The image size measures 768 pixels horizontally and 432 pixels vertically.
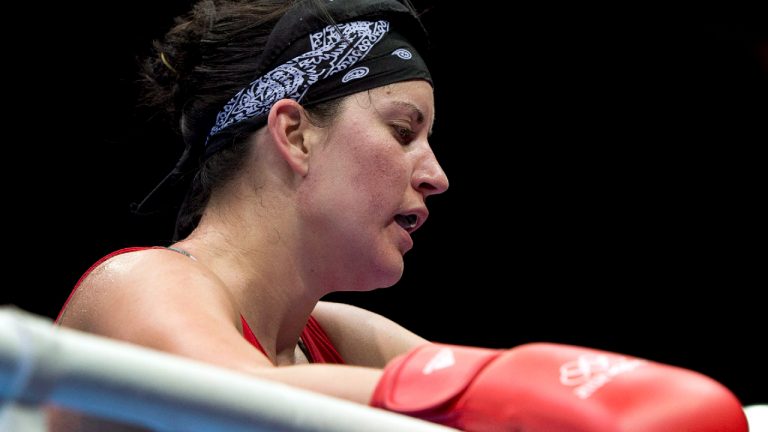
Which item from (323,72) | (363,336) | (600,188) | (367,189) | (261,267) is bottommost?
(600,188)

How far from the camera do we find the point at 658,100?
2650 millimetres

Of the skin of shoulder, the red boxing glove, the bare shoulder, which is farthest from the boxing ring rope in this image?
the bare shoulder

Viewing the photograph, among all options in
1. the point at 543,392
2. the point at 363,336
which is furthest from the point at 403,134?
the point at 543,392

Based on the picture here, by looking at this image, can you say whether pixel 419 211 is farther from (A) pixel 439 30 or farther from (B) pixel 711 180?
(B) pixel 711 180

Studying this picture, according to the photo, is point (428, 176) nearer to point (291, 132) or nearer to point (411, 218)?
point (411, 218)

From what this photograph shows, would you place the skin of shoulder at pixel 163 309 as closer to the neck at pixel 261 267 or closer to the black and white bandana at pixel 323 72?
the neck at pixel 261 267

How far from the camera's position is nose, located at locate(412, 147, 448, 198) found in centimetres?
125

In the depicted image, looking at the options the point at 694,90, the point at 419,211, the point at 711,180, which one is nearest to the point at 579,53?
the point at 694,90

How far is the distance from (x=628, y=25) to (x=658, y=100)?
259mm

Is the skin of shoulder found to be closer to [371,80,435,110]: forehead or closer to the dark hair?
the dark hair

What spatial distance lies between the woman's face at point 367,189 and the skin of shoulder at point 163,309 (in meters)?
0.21

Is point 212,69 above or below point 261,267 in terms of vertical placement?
above

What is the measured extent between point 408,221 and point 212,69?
0.39m

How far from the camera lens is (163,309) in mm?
888
